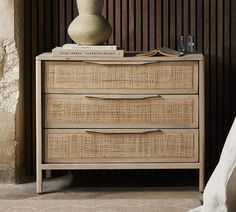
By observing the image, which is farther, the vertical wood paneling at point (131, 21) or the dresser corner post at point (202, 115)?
the vertical wood paneling at point (131, 21)

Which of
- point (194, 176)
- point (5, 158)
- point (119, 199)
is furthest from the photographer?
point (194, 176)

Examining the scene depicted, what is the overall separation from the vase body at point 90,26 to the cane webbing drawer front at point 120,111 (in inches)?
13.0

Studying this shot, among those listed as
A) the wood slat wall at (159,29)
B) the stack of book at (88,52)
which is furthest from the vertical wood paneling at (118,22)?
the stack of book at (88,52)

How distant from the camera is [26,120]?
424 centimetres

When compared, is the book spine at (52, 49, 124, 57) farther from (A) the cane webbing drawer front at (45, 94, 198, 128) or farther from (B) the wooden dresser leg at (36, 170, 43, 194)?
(B) the wooden dresser leg at (36, 170, 43, 194)

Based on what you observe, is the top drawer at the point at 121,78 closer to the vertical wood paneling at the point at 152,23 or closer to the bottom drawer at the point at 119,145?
the bottom drawer at the point at 119,145

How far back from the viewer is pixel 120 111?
3.66 meters

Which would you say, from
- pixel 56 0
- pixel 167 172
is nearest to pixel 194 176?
pixel 167 172

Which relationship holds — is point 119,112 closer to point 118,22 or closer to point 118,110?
point 118,110

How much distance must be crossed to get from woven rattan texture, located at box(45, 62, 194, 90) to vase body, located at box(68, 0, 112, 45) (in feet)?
0.66

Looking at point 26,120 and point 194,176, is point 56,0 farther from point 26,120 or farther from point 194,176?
point 194,176

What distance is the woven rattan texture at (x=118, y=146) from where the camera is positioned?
367 cm

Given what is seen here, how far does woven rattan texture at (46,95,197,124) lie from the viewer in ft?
12.0

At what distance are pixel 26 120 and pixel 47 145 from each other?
1.98 feet
